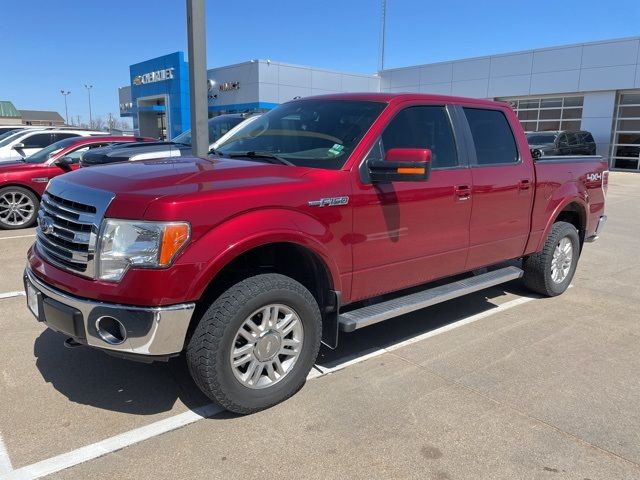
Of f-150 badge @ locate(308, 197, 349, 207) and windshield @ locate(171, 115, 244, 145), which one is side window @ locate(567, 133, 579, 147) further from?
f-150 badge @ locate(308, 197, 349, 207)

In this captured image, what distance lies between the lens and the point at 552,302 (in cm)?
573

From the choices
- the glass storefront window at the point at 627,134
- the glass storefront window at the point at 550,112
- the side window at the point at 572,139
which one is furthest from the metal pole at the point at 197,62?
the glass storefront window at the point at 627,134

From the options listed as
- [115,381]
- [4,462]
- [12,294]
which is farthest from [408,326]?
[12,294]

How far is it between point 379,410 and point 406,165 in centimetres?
157

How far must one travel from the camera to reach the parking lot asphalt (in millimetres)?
2807

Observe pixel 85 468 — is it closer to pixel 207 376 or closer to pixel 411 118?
pixel 207 376

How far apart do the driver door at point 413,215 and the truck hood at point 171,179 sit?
605 mm

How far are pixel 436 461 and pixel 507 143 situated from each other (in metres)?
3.26

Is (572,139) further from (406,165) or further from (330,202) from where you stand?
(330,202)

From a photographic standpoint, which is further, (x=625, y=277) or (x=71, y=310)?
(x=625, y=277)

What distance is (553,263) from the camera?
573 centimetres

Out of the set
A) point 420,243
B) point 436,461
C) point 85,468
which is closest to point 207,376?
point 85,468

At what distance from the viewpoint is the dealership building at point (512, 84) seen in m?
25.2

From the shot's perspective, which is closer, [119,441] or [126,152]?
[119,441]
